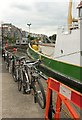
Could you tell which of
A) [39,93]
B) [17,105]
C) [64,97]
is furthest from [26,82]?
[64,97]

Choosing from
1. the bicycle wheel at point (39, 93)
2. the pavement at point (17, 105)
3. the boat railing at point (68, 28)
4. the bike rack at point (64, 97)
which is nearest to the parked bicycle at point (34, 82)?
the bicycle wheel at point (39, 93)

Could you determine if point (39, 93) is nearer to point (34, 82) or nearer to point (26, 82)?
point (34, 82)

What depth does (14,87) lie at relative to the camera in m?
9.99

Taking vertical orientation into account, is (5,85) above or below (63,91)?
below

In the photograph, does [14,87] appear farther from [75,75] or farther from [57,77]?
[57,77]

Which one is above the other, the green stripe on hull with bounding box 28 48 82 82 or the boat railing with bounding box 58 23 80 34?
the boat railing with bounding box 58 23 80 34

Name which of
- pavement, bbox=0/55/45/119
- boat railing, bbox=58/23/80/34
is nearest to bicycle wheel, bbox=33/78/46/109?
pavement, bbox=0/55/45/119

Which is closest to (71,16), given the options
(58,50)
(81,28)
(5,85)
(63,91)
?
(58,50)

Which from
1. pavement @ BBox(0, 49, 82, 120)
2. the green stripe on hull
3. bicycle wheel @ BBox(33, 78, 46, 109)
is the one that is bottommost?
pavement @ BBox(0, 49, 82, 120)

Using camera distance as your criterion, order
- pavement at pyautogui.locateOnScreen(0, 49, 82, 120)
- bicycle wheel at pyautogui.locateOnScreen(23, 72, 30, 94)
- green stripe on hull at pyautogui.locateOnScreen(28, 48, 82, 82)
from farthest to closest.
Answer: bicycle wheel at pyautogui.locateOnScreen(23, 72, 30, 94) < green stripe on hull at pyautogui.locateOnScreen(28, 48, 82, 82) < pavement at pyautogui.locateOnScreen(0, 49, 82, 120)

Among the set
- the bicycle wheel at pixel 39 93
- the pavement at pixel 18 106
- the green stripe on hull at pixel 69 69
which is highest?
the green stripe on hull at pixel 69 69

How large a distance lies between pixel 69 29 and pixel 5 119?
1060 cm

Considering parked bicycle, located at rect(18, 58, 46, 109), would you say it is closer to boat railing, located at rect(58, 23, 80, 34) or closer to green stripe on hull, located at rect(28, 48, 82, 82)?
green stripe on hull, located at rect(28, 48, 82, 82)

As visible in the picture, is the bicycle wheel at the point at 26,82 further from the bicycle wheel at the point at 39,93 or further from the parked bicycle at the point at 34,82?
the bicycle wheel at the point at 39,93
